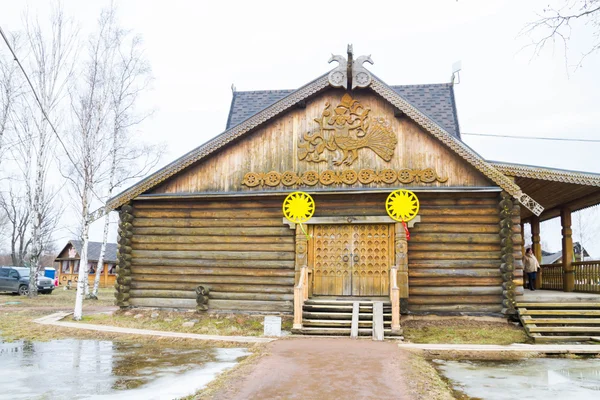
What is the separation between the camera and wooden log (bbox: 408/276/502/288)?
14.8 m

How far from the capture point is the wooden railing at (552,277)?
20312 millimetres

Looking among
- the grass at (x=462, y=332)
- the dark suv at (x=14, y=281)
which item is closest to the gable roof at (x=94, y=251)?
the dark suv at (x=14, y=281)

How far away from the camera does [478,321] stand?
47.5 feet

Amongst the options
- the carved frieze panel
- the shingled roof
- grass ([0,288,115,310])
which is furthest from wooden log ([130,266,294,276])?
grass ([0,288,115,310])

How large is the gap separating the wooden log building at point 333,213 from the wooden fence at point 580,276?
3.06 m

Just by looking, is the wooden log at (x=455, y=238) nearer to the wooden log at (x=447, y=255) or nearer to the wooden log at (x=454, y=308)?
the wooden log at (x=447, y=255)

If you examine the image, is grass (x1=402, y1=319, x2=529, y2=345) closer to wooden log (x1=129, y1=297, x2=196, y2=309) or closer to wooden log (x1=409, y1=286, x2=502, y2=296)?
wooden log (x1=409, y1=286, x2=502, y2=296)

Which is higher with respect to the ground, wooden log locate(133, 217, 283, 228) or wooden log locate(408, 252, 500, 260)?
wooden log locate(133, 217, 283, 228)

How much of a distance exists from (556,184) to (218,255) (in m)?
10.2

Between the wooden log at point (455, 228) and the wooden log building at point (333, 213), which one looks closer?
the wooden log building at point (333, 213)

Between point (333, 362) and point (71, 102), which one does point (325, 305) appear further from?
point (71, 102)

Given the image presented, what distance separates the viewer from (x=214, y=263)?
16125 millimetres

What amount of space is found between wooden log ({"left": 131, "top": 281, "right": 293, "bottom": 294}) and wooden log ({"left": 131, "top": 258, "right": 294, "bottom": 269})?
575 mm

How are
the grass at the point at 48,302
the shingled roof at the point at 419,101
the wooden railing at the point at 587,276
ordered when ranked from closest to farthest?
the wooden railing at the point at 587,276, the shingled roof at the point at 419,101, the grass at the point at 48,302
